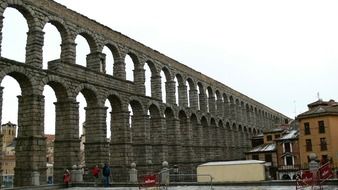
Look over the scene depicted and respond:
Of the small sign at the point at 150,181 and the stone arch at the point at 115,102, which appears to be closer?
the small sign at the point at 150,181

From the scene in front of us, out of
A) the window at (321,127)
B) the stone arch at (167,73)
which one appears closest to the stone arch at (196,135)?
the stone arch at (167,73)

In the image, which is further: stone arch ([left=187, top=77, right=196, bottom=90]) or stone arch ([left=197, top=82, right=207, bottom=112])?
stone arch ([left=197, top=82, right=207, bottom=112])

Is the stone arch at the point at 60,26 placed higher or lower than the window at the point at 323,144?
higher

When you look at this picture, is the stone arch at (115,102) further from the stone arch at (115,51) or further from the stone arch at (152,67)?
the stone arch at (152,67)

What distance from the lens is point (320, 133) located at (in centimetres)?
5238

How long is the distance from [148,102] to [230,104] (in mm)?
32572

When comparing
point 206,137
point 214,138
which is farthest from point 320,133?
point 214,138

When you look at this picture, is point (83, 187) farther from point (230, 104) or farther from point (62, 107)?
point (230, 104)

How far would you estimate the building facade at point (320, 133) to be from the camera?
51219mm

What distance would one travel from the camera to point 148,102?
1756 inches

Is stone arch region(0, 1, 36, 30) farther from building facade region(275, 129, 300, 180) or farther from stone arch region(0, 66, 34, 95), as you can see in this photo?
building facade region(275, 129, 300, 180)

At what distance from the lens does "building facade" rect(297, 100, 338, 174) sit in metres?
51.2

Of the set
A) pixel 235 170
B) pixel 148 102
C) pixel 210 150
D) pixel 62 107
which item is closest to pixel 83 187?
pixel 62 107

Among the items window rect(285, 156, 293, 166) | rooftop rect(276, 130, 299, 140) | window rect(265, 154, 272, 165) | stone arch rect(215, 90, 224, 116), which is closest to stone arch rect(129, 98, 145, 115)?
rooftop rect(276, 130, 299, 140)
